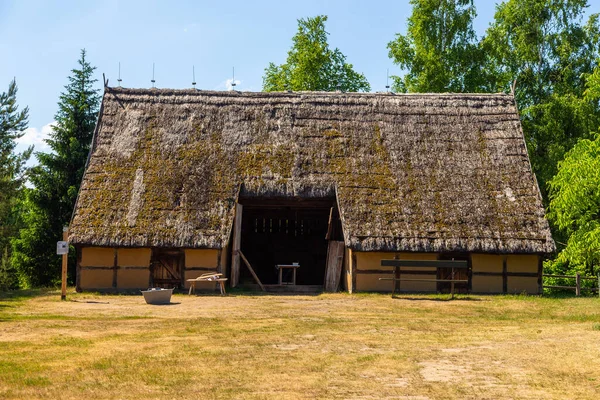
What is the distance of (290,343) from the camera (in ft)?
44.5

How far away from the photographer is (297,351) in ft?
41.7

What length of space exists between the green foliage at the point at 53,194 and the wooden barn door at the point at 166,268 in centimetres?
818


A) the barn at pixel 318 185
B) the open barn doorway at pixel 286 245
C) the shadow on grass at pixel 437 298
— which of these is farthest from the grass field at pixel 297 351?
the open barn doorway at pixel 286 245

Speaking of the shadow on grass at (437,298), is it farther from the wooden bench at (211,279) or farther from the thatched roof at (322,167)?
the wooden bench at (211,279)

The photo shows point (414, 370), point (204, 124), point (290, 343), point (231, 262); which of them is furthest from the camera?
point (204, 124)

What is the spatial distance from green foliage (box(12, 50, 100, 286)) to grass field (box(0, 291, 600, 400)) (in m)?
11.7

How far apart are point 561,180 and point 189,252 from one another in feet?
39.3

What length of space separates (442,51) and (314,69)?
7.08 metres

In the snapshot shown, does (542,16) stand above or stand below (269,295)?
above

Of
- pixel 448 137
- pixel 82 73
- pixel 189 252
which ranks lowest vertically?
pixel 189 252

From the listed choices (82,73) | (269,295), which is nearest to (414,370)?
(269,295)

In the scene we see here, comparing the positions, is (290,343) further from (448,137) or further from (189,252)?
(448,137)

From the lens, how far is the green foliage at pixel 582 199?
22.5 meters

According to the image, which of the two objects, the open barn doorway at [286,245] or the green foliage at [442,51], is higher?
the green foliage at [442,51]
